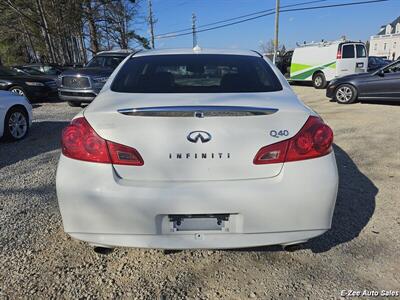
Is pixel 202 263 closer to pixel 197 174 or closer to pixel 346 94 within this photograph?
pixel 197 174

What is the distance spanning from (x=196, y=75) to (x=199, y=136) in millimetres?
1178

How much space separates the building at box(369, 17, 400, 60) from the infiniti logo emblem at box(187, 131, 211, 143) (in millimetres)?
85751

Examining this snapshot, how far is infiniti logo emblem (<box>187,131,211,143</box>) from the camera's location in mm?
1997

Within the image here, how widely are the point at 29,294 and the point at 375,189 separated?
3.55 meters

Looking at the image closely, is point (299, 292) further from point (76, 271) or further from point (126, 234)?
point (76, 271)

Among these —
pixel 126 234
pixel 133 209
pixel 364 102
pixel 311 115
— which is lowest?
pixel 364 102

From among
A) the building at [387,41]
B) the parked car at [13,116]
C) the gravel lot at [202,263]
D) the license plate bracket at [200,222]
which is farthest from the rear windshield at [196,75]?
the building at [387,41]

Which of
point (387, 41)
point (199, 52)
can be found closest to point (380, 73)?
point (199, 52)

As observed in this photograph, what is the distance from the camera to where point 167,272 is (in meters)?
2.45

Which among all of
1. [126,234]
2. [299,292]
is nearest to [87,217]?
[126,234]

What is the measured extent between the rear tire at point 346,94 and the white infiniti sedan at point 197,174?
379 inches

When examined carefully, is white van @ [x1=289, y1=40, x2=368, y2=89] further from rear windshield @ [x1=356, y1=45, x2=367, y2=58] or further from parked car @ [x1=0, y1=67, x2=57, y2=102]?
parked car @ [x1=0, y1=67, x2=57, y2=102]

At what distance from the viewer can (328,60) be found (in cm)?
1605

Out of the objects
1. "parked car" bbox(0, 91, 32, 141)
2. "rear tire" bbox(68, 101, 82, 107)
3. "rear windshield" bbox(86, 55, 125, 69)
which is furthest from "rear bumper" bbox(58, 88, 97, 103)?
"parked car" bbox(0, 91, 32, 141)
